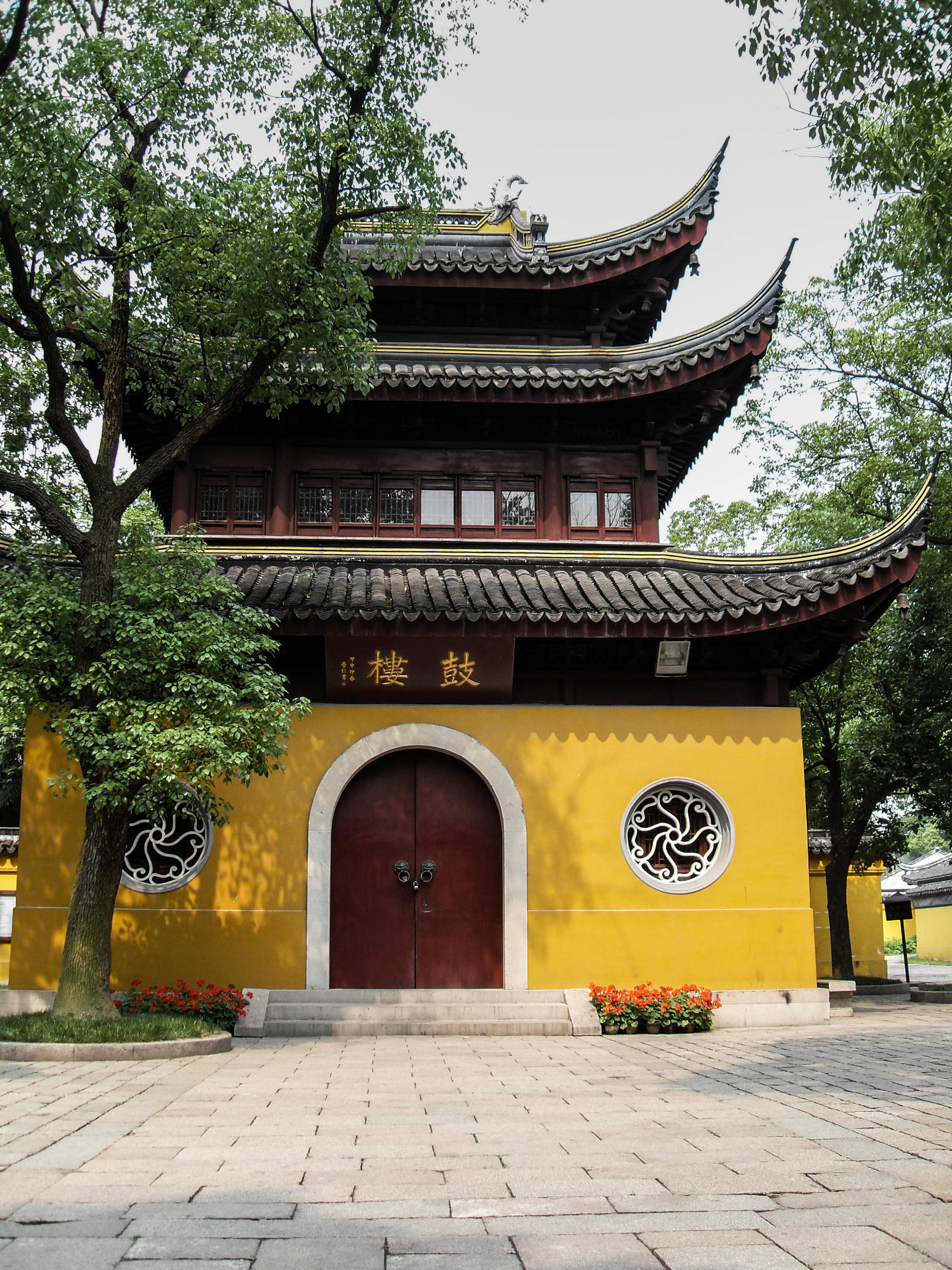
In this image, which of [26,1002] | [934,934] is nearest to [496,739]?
[26,1002]

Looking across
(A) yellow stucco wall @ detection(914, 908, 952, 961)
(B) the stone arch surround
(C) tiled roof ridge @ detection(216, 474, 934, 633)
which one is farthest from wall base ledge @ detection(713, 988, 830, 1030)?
(A) yellow stucco wall @ detection(914, 908, 952, 961)

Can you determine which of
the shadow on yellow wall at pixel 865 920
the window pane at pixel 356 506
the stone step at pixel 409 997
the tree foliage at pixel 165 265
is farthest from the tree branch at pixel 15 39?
the shadow on yellow wall at pixel 865 920

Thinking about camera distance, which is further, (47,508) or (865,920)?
(865,920)

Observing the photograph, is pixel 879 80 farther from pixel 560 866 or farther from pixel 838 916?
pixel 838 916

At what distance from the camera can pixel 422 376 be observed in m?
11.5

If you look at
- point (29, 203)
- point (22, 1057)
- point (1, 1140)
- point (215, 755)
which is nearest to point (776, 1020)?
point (215, 755)

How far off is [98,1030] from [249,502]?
6.21 metres

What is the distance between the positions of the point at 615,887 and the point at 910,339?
1100 cm

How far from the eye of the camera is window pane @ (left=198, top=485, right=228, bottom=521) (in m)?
12.1

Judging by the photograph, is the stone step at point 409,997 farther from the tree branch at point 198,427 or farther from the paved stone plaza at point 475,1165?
the tree branch at point 198,427

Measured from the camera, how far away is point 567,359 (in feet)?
41.1

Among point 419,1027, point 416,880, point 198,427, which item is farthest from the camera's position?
point 416,880

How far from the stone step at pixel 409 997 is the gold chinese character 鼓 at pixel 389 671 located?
2.95 meters

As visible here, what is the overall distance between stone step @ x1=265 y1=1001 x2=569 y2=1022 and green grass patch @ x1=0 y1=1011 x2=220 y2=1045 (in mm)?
1274
